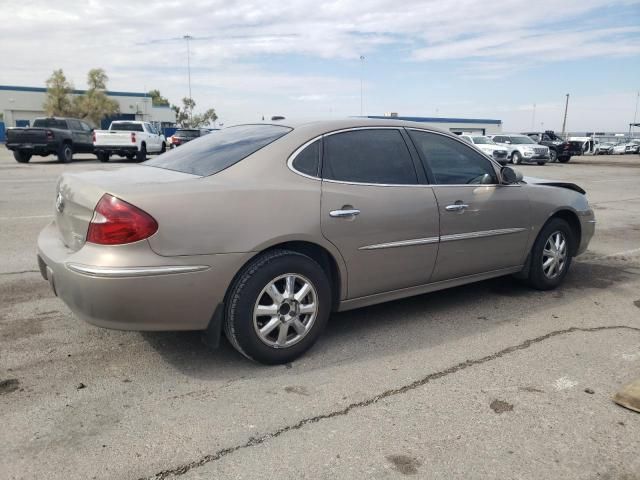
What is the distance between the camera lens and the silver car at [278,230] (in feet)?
10.4

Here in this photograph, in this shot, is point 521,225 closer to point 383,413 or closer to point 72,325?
point 383,413

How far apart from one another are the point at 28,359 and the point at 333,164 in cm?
236

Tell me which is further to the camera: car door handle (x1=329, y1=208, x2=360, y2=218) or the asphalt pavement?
car door handle (x1=329, y1=208, x2=360, y2=218)

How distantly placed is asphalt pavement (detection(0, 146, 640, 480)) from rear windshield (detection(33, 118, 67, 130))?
20030 millimetres

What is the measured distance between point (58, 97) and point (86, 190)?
223 ft

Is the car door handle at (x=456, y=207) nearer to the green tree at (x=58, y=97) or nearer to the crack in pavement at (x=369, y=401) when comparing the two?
the crack in pavement at (x=369, y=401)

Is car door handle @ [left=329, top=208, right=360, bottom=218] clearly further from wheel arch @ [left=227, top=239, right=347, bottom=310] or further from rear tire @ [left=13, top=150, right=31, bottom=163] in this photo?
rear tire @ [left=13, top=150, right=31, bottom=163]

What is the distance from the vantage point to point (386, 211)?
13.1 ft

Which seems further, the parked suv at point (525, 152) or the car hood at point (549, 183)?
the parked suv at point (525, 152)

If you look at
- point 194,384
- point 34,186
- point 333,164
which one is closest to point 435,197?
point 333,164

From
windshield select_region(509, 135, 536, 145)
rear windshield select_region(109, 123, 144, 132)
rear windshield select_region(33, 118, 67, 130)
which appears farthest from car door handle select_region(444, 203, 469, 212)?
windshield select_region(509, 135, 536, 145)

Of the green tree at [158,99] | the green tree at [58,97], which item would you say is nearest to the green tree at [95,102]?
the green tree at [58,97]

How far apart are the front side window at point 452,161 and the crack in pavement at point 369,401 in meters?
1.36

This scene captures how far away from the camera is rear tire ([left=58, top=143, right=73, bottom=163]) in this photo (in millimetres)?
21622
